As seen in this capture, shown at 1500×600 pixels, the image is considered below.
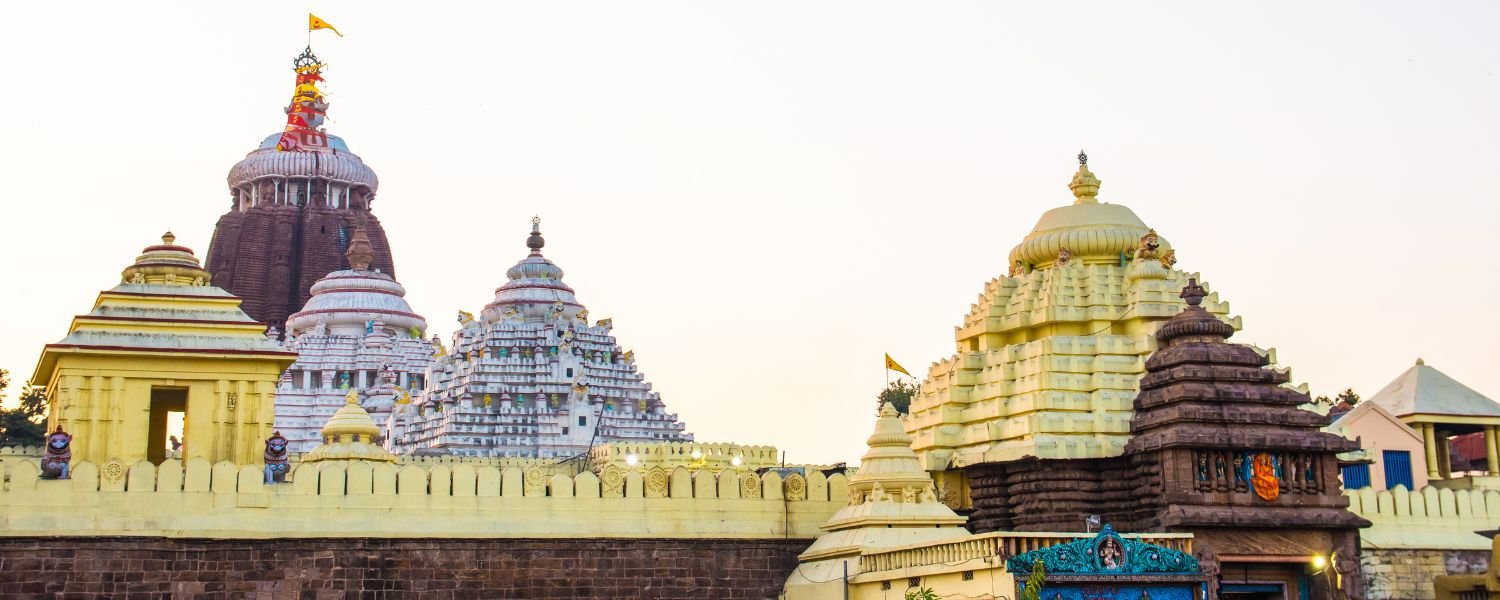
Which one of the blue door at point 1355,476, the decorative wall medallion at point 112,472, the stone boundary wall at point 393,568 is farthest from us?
the blue door at point 1355,476

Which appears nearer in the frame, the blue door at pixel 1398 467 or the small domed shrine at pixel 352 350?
the blue door at pixel 1398 467

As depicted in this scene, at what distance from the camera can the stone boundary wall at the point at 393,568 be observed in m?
25.1

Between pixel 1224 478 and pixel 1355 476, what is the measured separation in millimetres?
13601

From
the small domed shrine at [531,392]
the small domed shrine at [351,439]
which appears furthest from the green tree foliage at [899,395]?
the small domed shrine at [351,439]

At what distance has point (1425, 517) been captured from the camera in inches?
1217

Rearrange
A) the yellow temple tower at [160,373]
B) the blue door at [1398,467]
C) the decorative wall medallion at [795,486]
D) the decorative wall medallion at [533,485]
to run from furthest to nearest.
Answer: the blue door at [1398,467], the yellow temple tower at [160,373], the decorative wall medallion at [795,486], the decorative wall medallion at [533,485]

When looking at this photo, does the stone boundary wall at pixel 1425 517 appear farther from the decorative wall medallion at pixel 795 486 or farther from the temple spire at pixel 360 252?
the temple spire at pixel 360 252

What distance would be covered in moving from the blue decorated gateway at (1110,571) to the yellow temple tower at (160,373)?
1384 cm

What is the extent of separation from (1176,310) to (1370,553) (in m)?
Answer: 4.97

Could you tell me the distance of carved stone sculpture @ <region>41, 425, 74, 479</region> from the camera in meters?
25.7

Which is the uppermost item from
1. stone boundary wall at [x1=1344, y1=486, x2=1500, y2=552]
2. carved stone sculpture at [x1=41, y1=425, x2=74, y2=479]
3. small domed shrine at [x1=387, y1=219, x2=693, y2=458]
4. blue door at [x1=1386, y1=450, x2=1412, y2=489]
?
small domed shrine at [x1=387, y1=219, x2=693, y2=458]

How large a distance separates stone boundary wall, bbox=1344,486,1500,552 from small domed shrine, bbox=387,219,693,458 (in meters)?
32.1

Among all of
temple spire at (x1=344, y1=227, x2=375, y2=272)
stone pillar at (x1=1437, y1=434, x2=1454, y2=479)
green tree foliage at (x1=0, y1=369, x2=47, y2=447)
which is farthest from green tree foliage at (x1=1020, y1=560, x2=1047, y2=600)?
temple spire at (x1=344, y1=227, x2=375, y2=272)

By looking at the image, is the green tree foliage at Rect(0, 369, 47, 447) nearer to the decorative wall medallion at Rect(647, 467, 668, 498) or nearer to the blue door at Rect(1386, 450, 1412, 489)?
the decorative wall medallion at Rect(647, 467, 668, 498)
